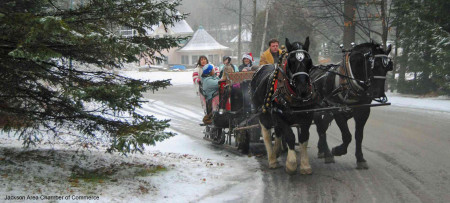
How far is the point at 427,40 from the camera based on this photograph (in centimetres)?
1845

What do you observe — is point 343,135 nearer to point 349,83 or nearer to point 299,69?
point 349,83

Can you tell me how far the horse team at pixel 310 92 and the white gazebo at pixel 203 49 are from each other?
55.7 m

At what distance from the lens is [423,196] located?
612 cm

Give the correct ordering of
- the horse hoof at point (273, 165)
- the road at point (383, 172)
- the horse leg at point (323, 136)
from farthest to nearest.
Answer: the horse leg at point (323, 136) → the horse hoof at point (273, 165) → the road at point (383, 172)

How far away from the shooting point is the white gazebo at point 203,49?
64.6 m

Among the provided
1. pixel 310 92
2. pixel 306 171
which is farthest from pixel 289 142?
pixel 310 92

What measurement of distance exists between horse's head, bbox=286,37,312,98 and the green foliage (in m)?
11.7

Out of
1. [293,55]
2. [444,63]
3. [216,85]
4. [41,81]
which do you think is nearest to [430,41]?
[444,63]

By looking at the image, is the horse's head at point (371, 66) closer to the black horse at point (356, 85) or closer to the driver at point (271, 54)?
the black horse at point (356, 85)

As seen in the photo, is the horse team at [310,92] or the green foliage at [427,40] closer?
the horse team at [310,92]

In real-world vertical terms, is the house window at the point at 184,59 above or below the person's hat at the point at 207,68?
above

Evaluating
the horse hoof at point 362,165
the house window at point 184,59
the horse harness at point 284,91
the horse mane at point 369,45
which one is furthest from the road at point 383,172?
the house window at point 184,59

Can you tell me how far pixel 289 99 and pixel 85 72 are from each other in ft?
10.2

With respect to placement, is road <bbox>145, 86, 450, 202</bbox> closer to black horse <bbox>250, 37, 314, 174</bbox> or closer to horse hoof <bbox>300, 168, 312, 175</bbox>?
horse hoof <bbox>300, 168, 312, 175</bbox>
